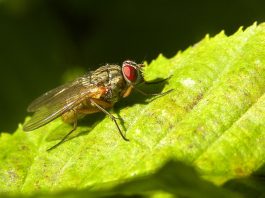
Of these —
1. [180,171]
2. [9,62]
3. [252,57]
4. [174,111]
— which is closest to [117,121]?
[174,111]

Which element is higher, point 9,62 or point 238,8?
point 9,62

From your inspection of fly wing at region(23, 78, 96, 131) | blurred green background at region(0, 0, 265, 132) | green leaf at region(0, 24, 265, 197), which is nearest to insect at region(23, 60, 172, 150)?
fly wing at region(23, 78, 96, 131)

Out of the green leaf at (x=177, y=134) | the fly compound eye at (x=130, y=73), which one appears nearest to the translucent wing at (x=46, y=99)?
the green leaf at (x=177, y=134)

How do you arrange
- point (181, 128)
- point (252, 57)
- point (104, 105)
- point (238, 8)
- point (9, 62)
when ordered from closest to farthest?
point (181, 128) < point (252, 57) < point (104, 105) < point (238, 8) < point (9, 62)

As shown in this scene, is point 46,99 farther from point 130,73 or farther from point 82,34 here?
point 82,34

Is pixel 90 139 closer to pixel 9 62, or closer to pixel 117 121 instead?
pixel 117 121

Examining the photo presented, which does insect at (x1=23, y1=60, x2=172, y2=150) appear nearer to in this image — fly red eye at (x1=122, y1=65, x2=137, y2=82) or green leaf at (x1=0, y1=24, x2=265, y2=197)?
fly red eye at (x1=122, y1=65, x2=137, y2=82)

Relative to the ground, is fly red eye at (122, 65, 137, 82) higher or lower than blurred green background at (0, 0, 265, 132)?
higher
